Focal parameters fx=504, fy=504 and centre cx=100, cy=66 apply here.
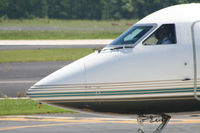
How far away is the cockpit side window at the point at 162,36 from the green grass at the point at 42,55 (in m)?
24.1

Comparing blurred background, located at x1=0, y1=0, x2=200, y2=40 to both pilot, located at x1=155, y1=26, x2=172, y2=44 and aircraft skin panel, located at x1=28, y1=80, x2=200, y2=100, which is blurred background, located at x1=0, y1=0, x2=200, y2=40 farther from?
aircraft skin panel, located at x1=28, y1=80, x2=200, y2=100

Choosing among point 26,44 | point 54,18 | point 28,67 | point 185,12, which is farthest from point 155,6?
point 185,12

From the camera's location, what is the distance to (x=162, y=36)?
1126cm

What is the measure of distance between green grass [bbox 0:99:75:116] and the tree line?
87223mm

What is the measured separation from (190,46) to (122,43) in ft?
4.94

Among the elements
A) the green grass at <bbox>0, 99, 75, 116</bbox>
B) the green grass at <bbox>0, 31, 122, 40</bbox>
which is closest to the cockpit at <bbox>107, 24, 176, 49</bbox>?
the green grass at <bbox>0, 99, 75, 116</bbox>

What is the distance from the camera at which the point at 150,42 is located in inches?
442

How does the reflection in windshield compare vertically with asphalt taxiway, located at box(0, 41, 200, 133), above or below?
above

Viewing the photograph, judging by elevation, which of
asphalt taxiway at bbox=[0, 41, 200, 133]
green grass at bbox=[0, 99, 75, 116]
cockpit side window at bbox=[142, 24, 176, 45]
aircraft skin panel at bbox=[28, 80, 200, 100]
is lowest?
asphalt taxiway at bbox=[0, 41, 200, 133]

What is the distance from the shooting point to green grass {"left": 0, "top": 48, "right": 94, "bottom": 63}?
3571cm

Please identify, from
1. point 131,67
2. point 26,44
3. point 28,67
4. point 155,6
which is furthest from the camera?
point 155,6

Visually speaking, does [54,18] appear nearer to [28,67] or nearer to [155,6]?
[155,6]

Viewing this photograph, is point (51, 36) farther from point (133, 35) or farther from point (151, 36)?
point (151, 36)

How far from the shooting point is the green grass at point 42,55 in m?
35.7
